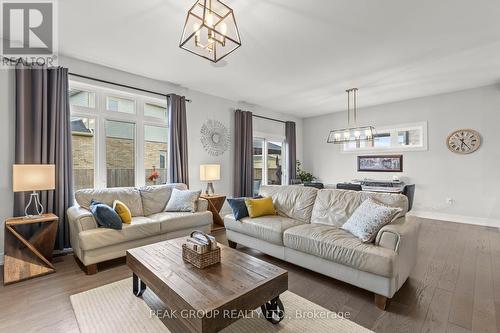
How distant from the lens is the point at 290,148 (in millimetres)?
6926

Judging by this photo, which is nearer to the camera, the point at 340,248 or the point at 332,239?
the point at 340,248

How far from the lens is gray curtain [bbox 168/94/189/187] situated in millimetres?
4277

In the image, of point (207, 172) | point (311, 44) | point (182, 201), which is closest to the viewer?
point (311, 44)

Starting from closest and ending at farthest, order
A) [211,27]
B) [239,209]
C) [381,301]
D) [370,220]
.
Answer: [211,27] < [381,301] < [370,220] < [239,209]

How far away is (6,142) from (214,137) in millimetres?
3127

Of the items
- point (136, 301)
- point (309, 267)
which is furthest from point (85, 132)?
point (309, 267)

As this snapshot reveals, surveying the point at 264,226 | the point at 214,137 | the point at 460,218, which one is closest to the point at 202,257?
the point at 264,226

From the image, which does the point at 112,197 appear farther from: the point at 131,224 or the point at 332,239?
the point at 332,239

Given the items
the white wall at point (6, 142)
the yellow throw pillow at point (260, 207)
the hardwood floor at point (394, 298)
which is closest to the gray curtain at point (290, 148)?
the yellow throw pillow at point (260, 207)

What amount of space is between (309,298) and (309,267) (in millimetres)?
376

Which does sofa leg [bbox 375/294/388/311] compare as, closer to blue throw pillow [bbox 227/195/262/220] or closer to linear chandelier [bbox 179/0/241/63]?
blue throw pillow [bbox 227/195/262/220]

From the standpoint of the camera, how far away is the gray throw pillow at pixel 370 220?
2.24 meters

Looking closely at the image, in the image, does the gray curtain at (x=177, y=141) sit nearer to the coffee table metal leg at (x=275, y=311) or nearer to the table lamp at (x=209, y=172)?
the table lamp at (x=209, y=172)

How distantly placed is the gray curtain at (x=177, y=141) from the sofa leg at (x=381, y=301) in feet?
11.2
